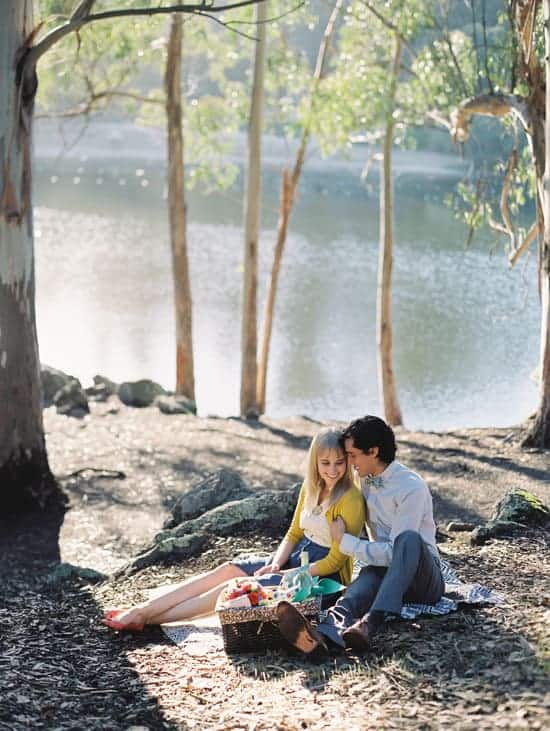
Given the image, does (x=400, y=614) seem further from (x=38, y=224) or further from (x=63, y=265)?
(x=38, y=224)

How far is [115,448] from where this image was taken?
10.4 meters

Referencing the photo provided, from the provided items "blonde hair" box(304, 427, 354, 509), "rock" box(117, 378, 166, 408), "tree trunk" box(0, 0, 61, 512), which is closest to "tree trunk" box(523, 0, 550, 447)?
"tree trunk" box(0, 0, 61, 512)

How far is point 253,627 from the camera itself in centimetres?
421

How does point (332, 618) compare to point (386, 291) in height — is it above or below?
below

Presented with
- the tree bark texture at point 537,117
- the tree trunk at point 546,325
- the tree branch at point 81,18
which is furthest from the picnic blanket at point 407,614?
the tree bark texture at point 537,117

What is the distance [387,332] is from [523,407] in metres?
3.14

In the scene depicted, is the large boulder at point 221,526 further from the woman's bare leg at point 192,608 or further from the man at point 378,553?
the man at point 378,553

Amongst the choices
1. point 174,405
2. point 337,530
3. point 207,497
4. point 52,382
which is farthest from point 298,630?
point 52,382

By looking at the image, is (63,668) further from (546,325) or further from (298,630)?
(546,325)

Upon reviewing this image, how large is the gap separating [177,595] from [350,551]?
828 millimetres

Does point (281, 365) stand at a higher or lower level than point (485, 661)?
lower

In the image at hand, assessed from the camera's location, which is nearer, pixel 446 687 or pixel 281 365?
pixel 446 687

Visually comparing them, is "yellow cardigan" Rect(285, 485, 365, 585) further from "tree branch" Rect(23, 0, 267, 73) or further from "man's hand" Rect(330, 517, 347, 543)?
"tree branch" Rect(23, 0, 267, 73)

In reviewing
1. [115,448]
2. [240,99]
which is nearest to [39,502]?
[115,448]
